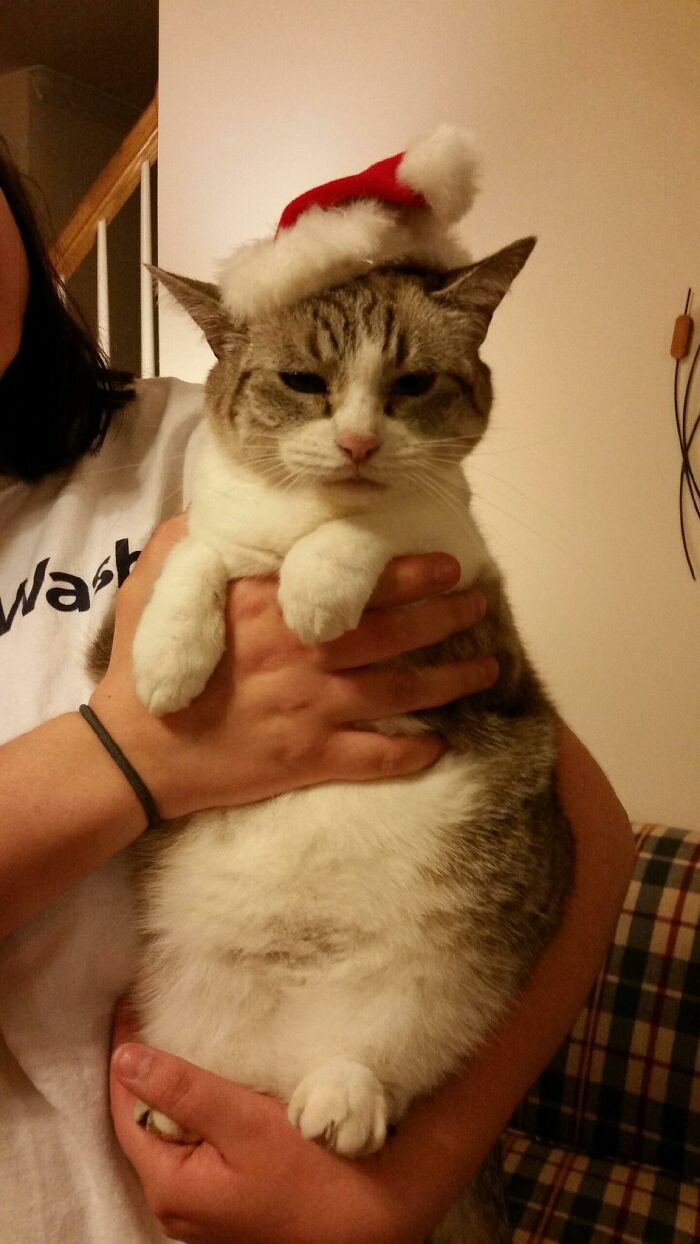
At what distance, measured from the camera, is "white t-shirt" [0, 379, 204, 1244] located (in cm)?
90

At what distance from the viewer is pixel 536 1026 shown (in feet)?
3.25

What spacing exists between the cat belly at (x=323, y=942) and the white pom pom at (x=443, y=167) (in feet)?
2.43

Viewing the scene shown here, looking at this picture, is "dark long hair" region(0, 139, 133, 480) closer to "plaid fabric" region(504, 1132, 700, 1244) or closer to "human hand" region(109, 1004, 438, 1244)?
"human hand" region(109, 1004, 438, 1244)

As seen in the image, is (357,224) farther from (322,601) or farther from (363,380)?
(322,601)

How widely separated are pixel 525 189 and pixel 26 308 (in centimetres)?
154

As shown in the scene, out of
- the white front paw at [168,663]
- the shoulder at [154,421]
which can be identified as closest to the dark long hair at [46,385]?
the shoulder at [154,421]

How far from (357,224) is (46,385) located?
666 mm

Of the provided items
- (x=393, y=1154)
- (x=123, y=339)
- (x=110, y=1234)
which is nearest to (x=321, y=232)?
(x=393, y=1154)

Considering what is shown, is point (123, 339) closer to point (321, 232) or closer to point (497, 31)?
point (497, 31)

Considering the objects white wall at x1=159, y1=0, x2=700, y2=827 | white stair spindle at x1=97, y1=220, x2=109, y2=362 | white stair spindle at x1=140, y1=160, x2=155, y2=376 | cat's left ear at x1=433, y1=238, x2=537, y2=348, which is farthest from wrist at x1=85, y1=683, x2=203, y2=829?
white stair spindle at x1=97, y1=220, x2=109, y2=362

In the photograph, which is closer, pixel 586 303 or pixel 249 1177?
pixel 249 1177

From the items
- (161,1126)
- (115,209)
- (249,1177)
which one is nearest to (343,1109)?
(249,1177)

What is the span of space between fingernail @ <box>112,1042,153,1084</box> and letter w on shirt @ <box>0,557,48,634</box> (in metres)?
0.56

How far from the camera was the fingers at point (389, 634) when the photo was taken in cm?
Result: 93
